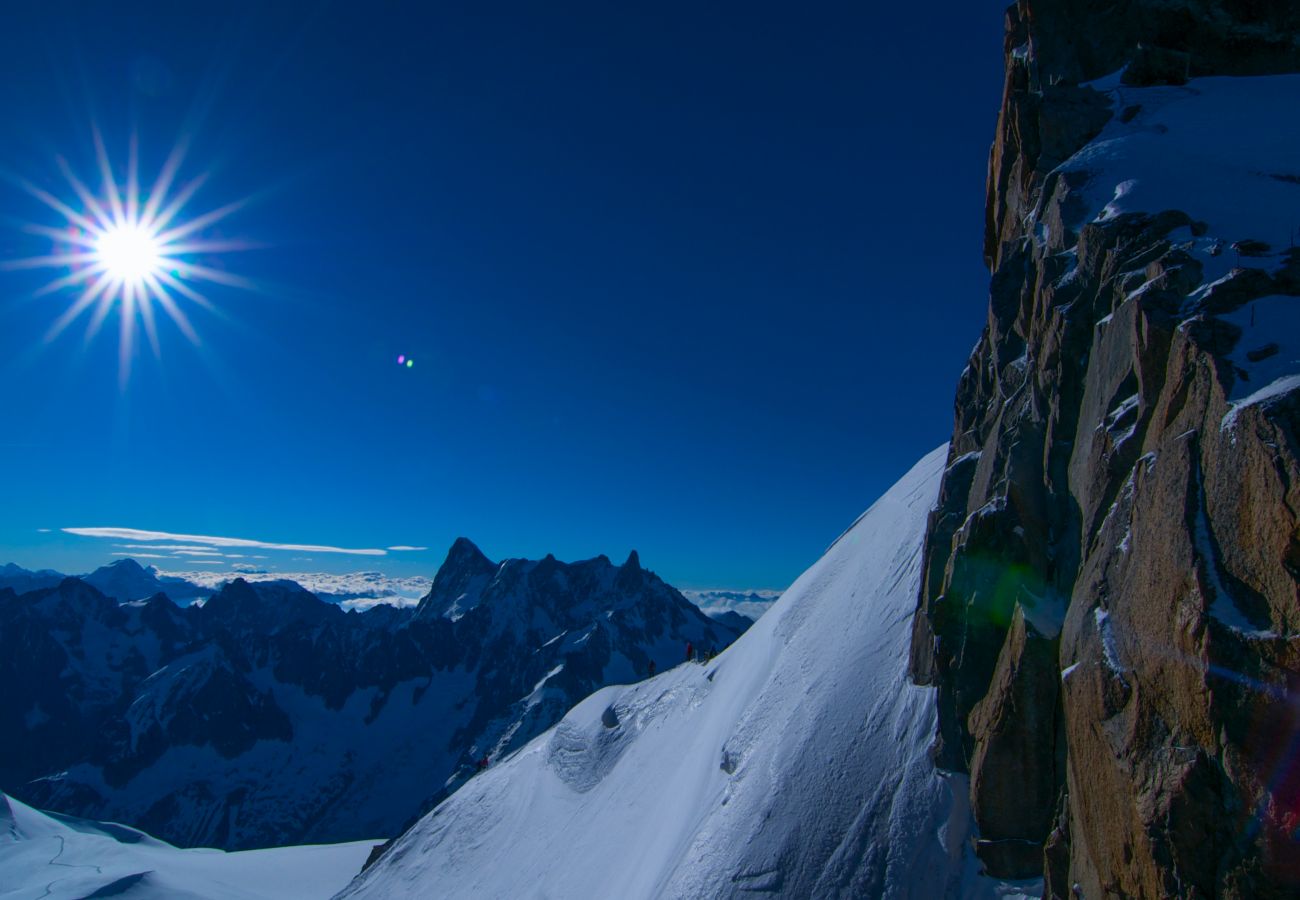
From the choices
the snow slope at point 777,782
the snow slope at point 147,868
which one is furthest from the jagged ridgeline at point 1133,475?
the snow slope at point 147,868

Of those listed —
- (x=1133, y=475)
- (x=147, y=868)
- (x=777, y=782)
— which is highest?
(x=1133, y=475)

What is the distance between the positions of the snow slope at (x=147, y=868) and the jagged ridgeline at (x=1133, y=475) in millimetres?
90121

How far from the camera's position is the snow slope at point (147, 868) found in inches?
3221

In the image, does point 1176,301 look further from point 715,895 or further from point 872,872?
point 715,895

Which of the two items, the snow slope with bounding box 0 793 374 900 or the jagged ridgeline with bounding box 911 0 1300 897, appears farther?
the snow slope with bounding box 0 793 374 900

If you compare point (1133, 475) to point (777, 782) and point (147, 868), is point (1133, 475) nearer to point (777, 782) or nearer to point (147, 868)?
point (777, 782)

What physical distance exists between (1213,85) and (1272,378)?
18.5 metres

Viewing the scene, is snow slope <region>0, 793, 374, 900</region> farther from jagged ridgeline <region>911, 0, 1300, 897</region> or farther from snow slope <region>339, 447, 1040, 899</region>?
jagged ridgeline <region>911, 0, 1300, 897</region>

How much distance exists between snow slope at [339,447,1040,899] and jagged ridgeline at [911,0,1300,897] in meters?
2.04

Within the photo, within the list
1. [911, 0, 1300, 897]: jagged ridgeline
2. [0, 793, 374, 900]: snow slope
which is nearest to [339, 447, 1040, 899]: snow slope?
[911, 0, 1300, 897]: jagged ridgeline

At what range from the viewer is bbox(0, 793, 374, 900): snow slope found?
81812 mm

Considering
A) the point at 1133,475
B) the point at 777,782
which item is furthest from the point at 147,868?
the point at 1133,475

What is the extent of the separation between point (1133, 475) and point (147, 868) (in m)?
123

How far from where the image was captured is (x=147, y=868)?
3656 inches
